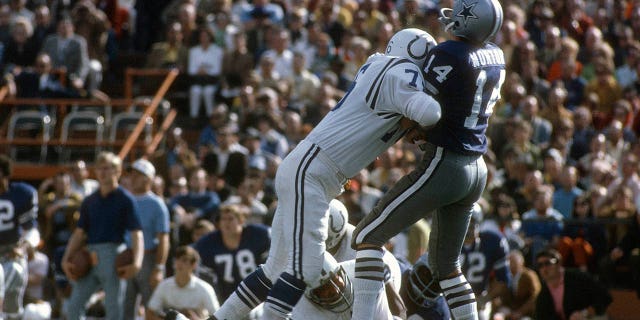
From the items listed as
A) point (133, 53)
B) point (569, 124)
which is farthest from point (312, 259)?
point (133, 53)

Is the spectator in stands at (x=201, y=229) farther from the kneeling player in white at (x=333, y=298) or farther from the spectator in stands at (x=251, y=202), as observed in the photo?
the kneeling player in white at (x=333, y=298)

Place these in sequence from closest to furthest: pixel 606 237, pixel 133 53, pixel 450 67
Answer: pixel 450 67, pixel 606 237, pixel 133 53

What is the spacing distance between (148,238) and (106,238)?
1014 mm

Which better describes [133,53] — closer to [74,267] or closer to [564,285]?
[74,267]

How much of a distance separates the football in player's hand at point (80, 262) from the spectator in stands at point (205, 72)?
5437 mm

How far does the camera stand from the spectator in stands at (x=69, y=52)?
1739cm

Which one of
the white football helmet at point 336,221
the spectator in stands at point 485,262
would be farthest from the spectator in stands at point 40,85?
the white football helmet at point 336,221

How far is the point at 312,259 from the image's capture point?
7410 millimetres

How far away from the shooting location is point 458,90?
7352 millimetres

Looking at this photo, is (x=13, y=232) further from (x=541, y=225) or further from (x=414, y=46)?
(x=414, y=46)

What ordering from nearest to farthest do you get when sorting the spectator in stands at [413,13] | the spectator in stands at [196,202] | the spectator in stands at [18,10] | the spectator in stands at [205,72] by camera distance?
the spectator in stands at [196,202] → the spectator in stands at [413,13] → the spectator in stands at [205,72] → the spectator in stands at [18,10]

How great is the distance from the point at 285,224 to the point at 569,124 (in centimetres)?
774

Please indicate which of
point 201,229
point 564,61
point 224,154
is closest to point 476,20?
point 201,229

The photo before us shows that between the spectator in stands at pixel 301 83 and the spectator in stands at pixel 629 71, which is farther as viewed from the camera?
the spectator in stands at pixel 629 71
